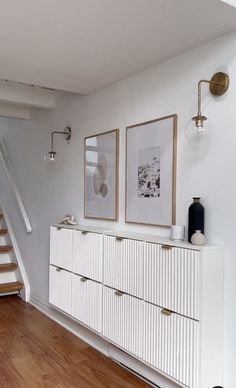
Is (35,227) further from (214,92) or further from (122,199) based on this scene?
(214,92)

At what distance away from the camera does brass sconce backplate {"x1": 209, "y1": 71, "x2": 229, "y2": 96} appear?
187 centimetres

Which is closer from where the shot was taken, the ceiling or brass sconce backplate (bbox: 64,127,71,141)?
the ceiling

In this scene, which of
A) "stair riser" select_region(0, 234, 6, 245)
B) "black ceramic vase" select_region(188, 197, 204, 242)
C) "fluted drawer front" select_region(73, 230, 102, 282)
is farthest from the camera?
"stair riser" select_region(0, 234, 6, 245)

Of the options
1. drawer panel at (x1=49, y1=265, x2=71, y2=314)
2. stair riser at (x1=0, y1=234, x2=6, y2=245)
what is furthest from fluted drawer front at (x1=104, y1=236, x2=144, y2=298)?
stair riser at (x1=0, y1=234, x2=6, y2=245)

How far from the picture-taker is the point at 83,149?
320 cm

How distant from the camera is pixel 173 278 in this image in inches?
78.2

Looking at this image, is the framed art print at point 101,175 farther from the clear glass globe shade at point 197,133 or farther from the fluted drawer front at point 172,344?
the fluted drawer front at point 172,344

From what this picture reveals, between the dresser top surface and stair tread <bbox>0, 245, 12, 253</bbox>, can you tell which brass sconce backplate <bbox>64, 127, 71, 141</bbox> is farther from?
stair tread <bbox>0, 245, 12, 253</bbox>

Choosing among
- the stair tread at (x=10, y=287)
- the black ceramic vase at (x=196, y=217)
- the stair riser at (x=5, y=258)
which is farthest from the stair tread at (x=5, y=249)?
the black ceramic vase at (x=196, y=217)

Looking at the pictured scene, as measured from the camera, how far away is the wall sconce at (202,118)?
1879 mm

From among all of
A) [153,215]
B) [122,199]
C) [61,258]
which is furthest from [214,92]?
[61,258]

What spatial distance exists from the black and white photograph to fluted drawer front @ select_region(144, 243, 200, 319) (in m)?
0.42

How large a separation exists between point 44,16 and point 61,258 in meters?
2.10

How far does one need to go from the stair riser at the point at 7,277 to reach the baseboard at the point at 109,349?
2.75 ft
